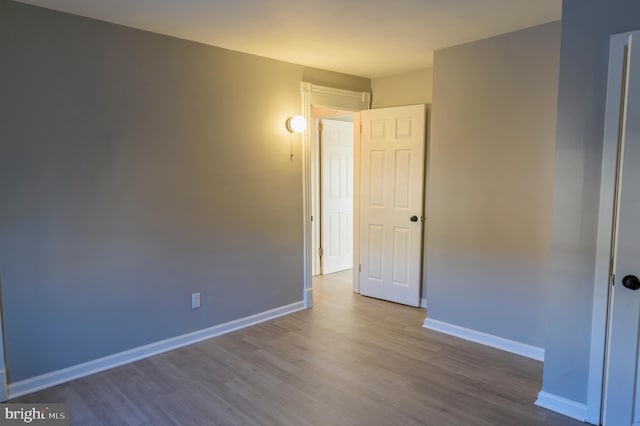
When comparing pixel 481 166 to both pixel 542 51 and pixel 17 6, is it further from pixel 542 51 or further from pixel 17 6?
pixel 17 6

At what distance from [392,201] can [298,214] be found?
3.46ft

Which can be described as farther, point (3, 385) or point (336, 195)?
point (336, 195)

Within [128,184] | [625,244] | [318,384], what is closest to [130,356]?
[128,184]

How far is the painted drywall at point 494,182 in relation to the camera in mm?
3113

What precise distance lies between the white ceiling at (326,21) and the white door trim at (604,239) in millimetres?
786

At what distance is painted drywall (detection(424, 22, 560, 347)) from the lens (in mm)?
3113

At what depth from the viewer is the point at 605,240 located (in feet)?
7.30

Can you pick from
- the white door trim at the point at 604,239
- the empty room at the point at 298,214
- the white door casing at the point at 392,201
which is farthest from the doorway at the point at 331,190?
the white door trim at the point at 604,239

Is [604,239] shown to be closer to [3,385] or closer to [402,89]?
[402,89]

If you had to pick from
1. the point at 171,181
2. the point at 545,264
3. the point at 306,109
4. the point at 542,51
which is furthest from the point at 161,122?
the point at 545,264

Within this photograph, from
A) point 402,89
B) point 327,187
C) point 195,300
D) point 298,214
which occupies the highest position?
point 402,89

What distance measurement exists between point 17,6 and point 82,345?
89.3 inches

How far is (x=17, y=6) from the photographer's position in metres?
2.51

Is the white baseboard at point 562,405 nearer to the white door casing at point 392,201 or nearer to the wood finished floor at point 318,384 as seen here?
the wood finished floor at point 318,384
